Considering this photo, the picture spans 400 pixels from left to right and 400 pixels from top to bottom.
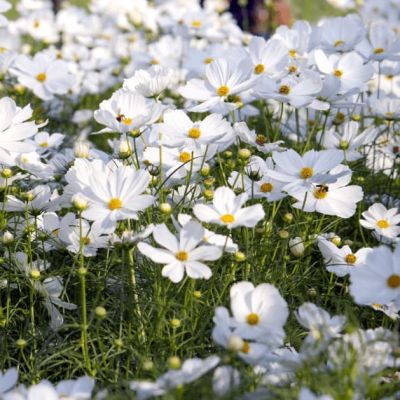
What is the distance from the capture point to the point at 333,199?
1.60 meters

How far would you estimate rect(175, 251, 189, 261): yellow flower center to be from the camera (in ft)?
4.29

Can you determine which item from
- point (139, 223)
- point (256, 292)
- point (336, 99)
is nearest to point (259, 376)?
point (256, 292)

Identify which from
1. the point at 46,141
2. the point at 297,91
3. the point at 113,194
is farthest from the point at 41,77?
the point at 113,194

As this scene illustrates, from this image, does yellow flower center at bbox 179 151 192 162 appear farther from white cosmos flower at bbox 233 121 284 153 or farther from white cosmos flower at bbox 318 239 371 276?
white cosmos flower at bbox 318 239 371 276

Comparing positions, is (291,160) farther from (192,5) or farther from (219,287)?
(192,5)

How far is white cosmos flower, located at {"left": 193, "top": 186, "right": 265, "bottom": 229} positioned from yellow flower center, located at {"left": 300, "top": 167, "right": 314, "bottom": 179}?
0.21 meters

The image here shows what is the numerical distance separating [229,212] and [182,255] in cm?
13

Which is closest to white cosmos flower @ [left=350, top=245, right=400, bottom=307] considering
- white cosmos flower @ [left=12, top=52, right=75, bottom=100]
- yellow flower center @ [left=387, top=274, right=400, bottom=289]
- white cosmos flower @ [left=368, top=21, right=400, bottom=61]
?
yellow flower center @ [left=387, top=274, right=400, bottom=289]

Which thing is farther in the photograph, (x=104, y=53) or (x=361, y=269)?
(x=104, y=53)

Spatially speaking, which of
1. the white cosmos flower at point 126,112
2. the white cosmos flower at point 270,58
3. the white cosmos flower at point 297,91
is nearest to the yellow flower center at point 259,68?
the white cosmos flower at point 270,58

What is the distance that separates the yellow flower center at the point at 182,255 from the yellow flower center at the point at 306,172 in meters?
0.35

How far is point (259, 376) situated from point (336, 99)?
785 millimetres

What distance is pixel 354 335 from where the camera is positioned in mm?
1292

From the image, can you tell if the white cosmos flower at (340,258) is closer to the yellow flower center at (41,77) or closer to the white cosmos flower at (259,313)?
the white cosmos flower at (259,313)
